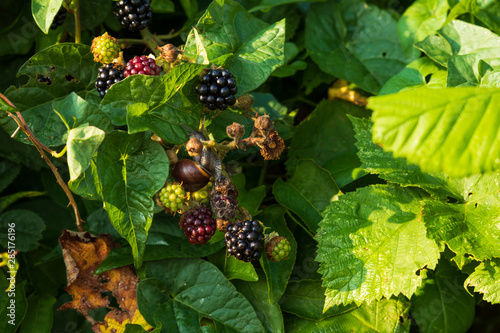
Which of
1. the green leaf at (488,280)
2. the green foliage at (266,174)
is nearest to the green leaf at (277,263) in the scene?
the green foliage at (266,174)

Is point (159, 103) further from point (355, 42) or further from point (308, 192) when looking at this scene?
point (355, 42)

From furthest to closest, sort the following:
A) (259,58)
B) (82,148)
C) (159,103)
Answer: (259,58), (159,103), (82,148)

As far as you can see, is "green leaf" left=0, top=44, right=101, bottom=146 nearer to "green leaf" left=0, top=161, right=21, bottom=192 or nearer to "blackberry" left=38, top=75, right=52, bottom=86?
"blackberry" left=38, top=75, right=52, bottom=86

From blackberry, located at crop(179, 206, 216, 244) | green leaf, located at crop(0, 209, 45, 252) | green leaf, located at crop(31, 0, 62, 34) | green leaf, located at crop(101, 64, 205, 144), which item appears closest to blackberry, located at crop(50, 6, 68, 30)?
green leaf, located at crop(31, 0, 62, 34)

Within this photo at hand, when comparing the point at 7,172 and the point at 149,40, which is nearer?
the point at 149,40

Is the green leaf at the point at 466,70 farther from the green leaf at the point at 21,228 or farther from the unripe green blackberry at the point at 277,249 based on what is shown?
the green leaf at the point at 21,228

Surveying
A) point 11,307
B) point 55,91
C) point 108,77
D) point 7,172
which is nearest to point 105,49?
point 108,77
